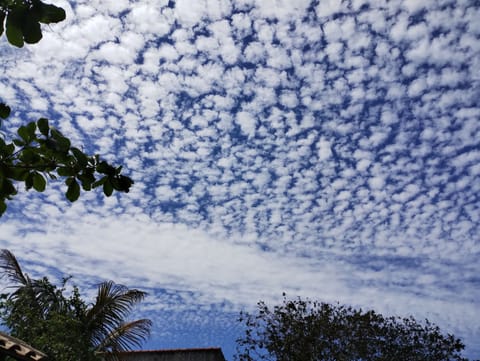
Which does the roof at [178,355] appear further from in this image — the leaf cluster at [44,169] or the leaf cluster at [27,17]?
the leaf cluster at [27,17]

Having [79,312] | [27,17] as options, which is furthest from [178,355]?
[27,17]

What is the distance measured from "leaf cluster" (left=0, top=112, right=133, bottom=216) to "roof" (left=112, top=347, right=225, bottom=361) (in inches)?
587

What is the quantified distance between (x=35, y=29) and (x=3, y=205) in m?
0.90

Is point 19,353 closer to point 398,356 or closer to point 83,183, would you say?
point 83,183

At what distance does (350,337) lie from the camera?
18.6 metres

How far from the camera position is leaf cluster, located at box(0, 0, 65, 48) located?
1493 mm

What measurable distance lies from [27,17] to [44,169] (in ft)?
2.31

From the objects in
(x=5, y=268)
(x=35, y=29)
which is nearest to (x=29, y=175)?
(x=35, y=29)

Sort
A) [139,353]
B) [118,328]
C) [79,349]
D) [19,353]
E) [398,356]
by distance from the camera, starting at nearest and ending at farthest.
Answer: [19,353] → [79,349] → [118,328] → [139,353] → [398,356]

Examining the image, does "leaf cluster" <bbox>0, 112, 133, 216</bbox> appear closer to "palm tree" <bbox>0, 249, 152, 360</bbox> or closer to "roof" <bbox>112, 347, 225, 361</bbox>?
"palm tree" <bbox>0, 249, 152, 360</bbox>

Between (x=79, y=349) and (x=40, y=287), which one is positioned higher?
(x=40, y=287)

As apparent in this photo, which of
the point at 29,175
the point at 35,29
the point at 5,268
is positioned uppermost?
the point at 5,268

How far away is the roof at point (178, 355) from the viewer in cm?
1553

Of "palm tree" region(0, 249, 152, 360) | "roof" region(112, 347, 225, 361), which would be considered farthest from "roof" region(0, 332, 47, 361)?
"roof" region(112, 347, 225, 361)
